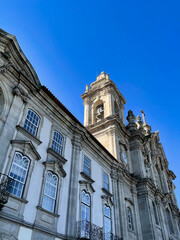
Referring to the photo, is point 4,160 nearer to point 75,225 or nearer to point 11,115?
point 11,115

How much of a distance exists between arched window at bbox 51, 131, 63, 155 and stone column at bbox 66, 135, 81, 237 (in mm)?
1123

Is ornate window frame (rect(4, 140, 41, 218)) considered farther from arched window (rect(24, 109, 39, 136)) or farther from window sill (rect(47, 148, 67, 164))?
arched window (rect(24, 109, 39, 136))

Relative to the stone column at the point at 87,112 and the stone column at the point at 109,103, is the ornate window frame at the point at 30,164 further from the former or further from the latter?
the stone column at the point at 87,112

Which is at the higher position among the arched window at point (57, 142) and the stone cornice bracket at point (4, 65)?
the stone cornice bracket at point (4, 65)

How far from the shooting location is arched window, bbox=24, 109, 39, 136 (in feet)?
38.7

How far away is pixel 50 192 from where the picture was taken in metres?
11.4

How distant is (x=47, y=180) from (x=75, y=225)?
9.16 feet

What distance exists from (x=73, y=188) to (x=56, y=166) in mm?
1800

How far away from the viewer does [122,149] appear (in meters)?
23.5

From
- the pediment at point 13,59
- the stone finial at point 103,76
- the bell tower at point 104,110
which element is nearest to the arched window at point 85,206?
the pediment at point 13,59

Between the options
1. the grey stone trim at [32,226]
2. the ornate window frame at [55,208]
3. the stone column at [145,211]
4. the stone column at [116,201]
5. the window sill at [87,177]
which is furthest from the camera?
the stone column at [145,211]

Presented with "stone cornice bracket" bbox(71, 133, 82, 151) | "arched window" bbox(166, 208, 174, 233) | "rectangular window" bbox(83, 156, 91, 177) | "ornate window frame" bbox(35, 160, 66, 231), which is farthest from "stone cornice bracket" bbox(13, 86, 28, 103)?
"arched window" bbox(166, 208, 174, 233)

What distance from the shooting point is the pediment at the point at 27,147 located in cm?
1031

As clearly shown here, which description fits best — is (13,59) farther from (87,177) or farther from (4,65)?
(87,177)
